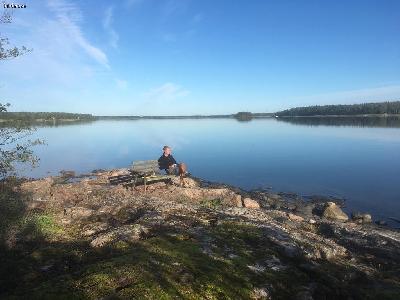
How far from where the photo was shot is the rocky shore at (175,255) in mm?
7578

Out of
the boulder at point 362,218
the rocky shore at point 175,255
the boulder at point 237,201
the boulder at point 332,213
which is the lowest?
the boulder at point 362,218

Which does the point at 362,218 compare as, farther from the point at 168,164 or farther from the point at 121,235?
the point at 121,235

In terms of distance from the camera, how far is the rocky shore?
7.58m

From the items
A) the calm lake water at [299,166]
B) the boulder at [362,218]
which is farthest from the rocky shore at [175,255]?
the calm lake water at [299,166]

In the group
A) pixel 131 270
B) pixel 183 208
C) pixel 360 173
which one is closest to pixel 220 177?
pixel 360 173

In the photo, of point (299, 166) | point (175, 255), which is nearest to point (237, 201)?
point (175, 255)

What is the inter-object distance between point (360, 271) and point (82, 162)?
178ft

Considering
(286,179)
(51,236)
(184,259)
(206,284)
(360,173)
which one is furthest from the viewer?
(360,173)

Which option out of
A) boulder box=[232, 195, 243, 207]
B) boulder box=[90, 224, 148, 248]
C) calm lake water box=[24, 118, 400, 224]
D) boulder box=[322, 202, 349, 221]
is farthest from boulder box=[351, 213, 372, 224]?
boulder box=[90, 224, 148, 248]

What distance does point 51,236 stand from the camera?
1198cm

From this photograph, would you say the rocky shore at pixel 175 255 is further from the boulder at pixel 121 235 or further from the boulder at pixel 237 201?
the boulder at pixel 237 201

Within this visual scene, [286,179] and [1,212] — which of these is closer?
[1,212]

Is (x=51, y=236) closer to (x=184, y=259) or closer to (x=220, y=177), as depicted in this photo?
(x=184, y=259)

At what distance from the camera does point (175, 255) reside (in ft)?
30.0
